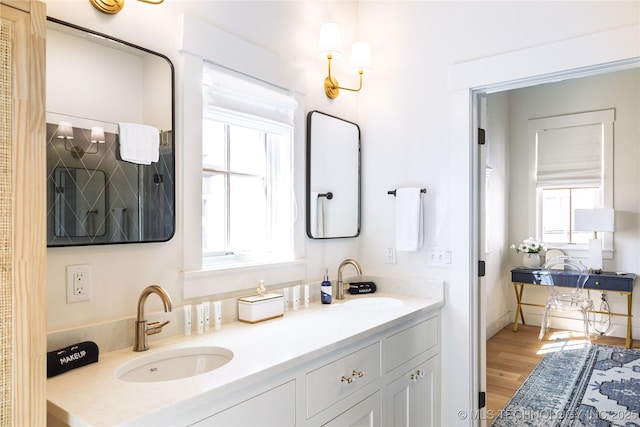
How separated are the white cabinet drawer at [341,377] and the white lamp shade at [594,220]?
3617 mm

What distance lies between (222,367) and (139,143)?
Answer: 84 cm

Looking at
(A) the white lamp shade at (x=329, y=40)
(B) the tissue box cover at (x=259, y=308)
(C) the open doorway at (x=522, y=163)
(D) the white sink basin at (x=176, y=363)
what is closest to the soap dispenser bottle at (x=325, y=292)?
(B) the tissue box cover at (x=259, y=308)

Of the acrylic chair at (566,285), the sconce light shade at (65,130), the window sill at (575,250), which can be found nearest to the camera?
the sconce light shade at (65,130)

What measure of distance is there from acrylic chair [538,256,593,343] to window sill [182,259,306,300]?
130 inches

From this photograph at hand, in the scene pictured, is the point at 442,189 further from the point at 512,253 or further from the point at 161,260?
the point at 512,253

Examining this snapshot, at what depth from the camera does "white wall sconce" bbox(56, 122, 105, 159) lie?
1345 mm

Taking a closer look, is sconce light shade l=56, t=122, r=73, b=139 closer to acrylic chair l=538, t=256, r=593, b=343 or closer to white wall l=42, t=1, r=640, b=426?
white wall l=42, t=1, r=640, b=426

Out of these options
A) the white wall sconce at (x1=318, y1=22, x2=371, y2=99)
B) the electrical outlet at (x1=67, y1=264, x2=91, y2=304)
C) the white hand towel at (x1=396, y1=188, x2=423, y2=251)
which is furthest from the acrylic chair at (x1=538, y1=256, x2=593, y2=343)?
the electrical outlet at (x1=67, y1=264, x2=91, y2=304)

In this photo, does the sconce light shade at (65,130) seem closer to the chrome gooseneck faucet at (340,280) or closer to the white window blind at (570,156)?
the chrome gooseneck faucet at (340,280)

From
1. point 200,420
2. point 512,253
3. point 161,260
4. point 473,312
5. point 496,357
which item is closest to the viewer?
point 200,420

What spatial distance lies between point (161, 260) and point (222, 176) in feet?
1.86

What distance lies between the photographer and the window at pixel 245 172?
6.40ft

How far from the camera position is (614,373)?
11.2ft

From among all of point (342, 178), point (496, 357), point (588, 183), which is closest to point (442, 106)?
point (342, 178)
